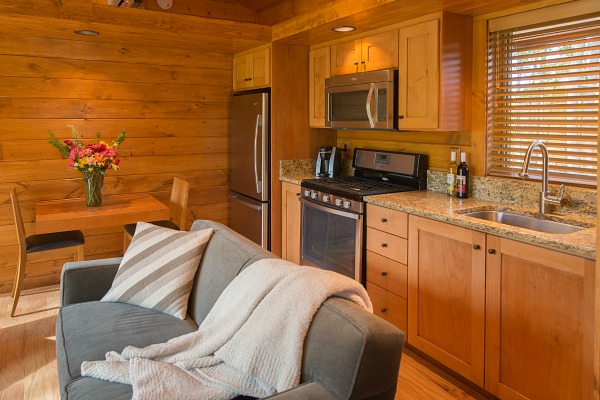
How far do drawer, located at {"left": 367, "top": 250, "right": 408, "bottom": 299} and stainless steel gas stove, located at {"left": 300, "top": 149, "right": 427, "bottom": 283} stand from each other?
9 cm

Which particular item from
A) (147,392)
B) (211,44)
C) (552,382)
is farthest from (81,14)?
(552,382)

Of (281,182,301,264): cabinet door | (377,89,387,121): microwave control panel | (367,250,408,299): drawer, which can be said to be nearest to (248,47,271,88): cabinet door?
(281,182,301,264): cabinet door

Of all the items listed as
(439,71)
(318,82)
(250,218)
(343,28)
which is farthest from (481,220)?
(250,218)

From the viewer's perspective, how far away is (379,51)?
3.53 metres

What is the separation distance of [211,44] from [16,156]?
5.81 ft

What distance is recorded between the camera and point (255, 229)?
14.9 feet

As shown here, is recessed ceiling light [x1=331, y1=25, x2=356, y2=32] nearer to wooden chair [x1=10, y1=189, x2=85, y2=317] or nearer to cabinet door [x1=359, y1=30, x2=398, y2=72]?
cabinet door [x1=359, y1=30, x2=398, y2=72]

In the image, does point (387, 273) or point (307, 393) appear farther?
point (387, 273)

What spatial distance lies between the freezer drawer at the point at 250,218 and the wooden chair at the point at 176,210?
0.63 meters

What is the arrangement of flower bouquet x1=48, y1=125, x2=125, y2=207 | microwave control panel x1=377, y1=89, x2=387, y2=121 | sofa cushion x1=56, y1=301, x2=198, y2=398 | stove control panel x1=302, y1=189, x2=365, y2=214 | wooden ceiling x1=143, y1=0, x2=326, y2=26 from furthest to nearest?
wooden ceiling x1=143, y1=0, x2=326, y2=26 < flower bouquet x1=48, y1=125, x2=125, y2=207 < microwave control panel x1=377, y1=89, x2=387, y2=121 < stove control panel x1=302, y1=189, x2=365, y2=214 < sofa cushion x1=56, y1=301, x2=198, y2=398

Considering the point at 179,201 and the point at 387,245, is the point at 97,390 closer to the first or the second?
the point at 387,245

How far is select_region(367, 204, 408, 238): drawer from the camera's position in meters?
3.00

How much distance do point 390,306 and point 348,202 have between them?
705 mm

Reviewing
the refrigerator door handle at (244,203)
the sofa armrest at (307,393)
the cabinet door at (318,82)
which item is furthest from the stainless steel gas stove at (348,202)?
the sofa armrest at (307,393)
